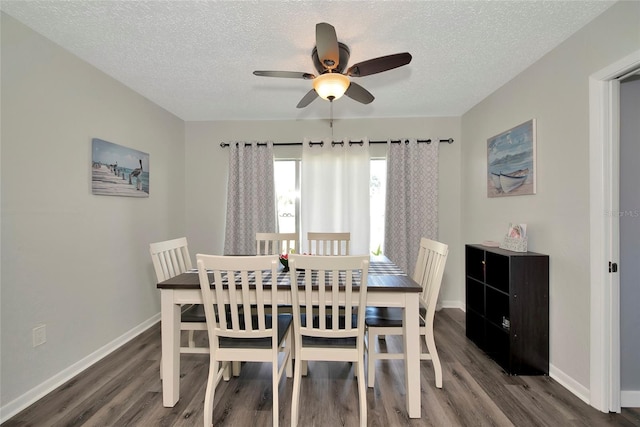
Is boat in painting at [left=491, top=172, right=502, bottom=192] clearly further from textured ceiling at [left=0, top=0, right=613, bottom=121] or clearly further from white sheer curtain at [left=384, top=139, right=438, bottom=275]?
textured ceiling at [left=0, top=0, right=613, bottom=121]

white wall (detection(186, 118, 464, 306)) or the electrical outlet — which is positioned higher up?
white wall (detection(186, 118, 464, 306))

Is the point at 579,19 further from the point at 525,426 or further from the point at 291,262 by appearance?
the point at 525,426

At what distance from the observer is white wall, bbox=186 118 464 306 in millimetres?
3609

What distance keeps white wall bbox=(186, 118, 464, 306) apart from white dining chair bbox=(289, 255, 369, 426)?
2.41 metres

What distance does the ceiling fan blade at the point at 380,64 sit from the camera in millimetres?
1654

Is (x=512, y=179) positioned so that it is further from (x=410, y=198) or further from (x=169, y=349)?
(x=169, y=349)

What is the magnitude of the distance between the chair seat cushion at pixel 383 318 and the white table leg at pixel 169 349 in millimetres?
1267

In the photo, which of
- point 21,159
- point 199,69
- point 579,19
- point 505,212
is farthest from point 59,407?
point 579,19

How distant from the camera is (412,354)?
5.51 feet

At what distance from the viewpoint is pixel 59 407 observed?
1.78 meters

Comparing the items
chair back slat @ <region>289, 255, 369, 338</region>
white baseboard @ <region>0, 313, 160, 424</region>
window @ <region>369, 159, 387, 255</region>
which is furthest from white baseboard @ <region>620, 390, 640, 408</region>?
white baseboard @ <region>0, 313, 160, 424</region>

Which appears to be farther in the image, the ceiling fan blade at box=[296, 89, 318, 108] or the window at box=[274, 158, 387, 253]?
the window at box=[274, 158, 387, 253]

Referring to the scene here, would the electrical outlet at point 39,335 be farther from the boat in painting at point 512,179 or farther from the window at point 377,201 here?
the boat in painting at point 512,179

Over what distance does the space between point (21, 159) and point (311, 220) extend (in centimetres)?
266
